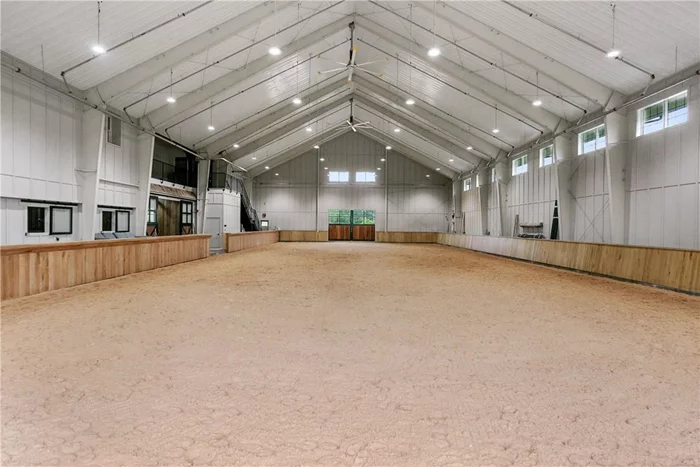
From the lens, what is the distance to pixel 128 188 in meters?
16.9

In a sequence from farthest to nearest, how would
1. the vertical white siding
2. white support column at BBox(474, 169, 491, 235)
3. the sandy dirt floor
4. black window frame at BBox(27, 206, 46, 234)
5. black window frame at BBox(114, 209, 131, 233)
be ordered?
the vertical white siding < white support column at BBox(474, 169, 491, 235) < black window frame at BBox(114, 209, 131, 233) < black window frame at BBox(27, 206, 46, 234) < the sandy dirt floor

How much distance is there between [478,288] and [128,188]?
16.2m

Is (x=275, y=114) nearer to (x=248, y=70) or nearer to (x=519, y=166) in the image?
(x=248, y=70)

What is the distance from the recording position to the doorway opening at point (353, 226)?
116 feet

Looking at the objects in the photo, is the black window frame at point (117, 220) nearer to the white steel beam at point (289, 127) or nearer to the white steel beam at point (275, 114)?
the white steel beam at point (275, 114)

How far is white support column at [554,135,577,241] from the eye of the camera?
17422 millimetres

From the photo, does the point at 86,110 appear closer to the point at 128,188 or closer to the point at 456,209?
the point at 128,188

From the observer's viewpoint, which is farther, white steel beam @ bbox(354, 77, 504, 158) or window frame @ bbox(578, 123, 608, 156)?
white steel beam @ bbox(354, 77, 504, 158)

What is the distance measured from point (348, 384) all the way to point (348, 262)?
1186cm

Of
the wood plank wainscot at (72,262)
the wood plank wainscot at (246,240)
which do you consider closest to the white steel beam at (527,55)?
the wood plank wainscot at (72,262)

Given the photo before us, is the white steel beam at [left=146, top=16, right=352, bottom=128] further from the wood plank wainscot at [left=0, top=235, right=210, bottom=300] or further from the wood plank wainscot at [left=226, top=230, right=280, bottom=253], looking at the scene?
the wood plank wainscot at [left=226, top=230, right=280, bottom=253]

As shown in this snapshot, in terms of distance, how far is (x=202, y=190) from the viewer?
77.7 feet

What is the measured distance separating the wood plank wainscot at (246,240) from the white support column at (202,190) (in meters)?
3.03

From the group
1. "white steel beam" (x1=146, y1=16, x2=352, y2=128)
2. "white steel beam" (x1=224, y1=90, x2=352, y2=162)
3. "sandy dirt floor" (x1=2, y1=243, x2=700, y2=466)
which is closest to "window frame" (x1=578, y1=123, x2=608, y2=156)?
"sandy dirt floor" (x1=2, y1=243, x2=700, y2=466)
